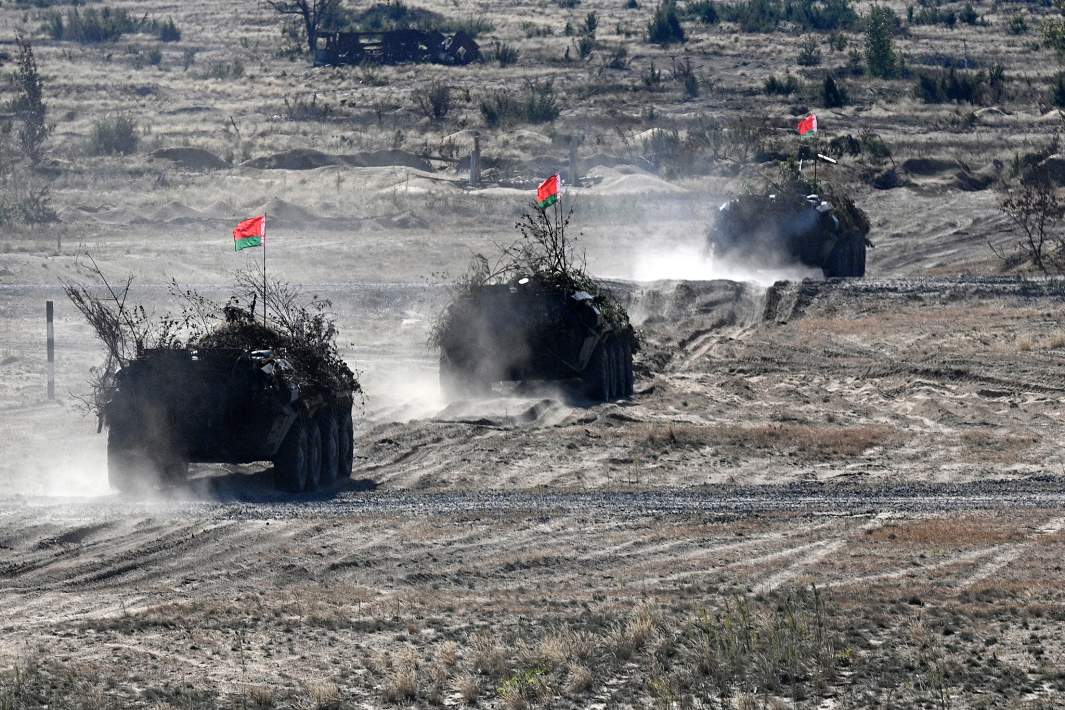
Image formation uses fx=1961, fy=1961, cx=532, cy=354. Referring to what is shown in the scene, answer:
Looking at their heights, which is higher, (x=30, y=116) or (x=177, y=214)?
(x=30, y=116)

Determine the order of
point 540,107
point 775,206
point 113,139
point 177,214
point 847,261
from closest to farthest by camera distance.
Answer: point 775,206 → point 847,261 → point 177,214 → point 113,139 → point 540,107

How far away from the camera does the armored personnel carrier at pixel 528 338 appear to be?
1160 inches

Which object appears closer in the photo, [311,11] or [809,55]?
[809,55]

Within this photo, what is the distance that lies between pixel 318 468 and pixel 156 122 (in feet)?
199

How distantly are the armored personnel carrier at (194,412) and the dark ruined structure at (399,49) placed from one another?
252 ft

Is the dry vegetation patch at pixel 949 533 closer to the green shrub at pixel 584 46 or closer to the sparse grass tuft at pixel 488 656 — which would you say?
the sparse grass tuft at pixel 488 656

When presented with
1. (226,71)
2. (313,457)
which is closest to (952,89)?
(226,71)

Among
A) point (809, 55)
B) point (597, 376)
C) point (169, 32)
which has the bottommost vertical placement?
point (597, 376)

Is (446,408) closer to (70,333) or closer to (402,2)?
(70,333)

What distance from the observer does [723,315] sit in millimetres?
42031

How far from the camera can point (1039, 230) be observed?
5328cm

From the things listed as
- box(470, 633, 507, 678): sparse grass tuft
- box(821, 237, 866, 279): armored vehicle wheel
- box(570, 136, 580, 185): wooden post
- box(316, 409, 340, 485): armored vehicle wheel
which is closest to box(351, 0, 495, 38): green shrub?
box(570, 136, 580, 185): wooden post

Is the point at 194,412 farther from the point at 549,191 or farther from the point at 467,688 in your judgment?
the point at 549,191

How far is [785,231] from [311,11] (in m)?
71.0
